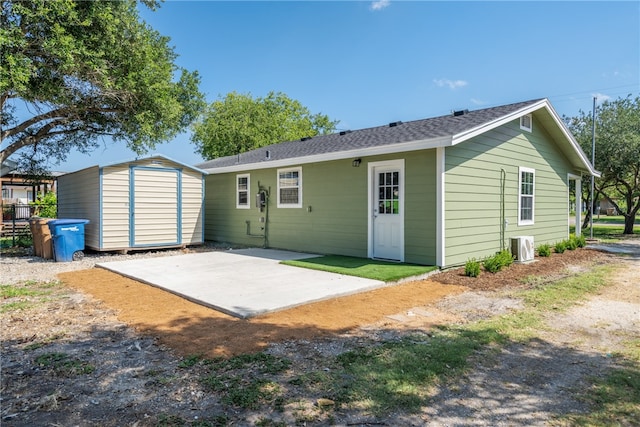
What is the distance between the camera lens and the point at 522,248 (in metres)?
8.56

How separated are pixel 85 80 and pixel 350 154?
6.26m

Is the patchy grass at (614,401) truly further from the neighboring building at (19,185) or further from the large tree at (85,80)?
the neighboring building at (19,185)

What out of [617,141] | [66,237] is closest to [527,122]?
[617,141]

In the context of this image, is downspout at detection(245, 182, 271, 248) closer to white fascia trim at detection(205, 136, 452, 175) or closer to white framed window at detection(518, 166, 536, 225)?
white fascia trim at detection(205, 136, 452, 175)

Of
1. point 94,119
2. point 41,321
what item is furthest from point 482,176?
point 94,119

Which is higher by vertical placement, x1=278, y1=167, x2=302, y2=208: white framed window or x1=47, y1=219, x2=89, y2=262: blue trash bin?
x1=278, y1=167, x2=302, y2=208: white framed window

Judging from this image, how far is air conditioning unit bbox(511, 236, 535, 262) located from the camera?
28.1 feet

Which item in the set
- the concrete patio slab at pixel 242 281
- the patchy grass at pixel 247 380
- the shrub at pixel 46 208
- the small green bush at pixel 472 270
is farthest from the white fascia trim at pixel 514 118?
the shrub at pixel 46 208

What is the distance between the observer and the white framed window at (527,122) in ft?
31.3

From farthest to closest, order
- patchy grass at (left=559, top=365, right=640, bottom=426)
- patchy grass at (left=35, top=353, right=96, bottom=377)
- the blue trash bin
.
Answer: the blue trash bin
patchy grass at (left=35, top=353, right=96, bottom=377)
patchy grass at (left=559, top=365, right=640, bottom=426)

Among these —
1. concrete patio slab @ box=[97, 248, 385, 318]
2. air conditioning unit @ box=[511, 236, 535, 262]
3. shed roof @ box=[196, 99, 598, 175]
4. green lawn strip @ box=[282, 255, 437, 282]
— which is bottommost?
concrete patio slab @ box=[97, 248, 385, 318]

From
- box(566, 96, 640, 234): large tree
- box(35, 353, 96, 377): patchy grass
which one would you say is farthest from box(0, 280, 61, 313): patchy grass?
box(566, 96, 640, 234): large tree

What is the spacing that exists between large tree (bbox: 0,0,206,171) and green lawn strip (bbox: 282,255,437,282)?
18.6ft

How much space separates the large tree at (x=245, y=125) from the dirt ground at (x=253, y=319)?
22.0 meters
